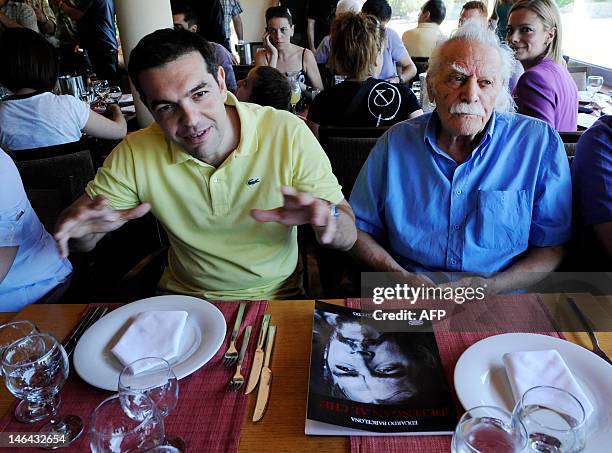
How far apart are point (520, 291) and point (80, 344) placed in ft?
4.61

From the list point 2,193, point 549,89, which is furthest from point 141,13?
point 549,89

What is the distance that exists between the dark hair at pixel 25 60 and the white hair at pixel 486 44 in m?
1.95

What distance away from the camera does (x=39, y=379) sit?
2.97 ft

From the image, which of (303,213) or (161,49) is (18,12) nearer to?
(161,49)

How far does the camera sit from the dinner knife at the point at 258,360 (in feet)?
3.21

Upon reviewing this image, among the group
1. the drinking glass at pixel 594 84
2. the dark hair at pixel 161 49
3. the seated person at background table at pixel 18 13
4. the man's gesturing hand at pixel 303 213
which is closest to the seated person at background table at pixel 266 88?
the dark hair at pixel 161 49

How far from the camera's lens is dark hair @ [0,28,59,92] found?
7.74 feet

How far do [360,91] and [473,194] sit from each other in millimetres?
1322

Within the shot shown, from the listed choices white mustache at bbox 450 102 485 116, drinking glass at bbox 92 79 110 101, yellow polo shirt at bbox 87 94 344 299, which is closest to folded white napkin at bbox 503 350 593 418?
yellow polo shirt at bbox 87 94 344 299

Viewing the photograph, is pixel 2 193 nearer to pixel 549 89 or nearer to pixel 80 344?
pixel 80 344

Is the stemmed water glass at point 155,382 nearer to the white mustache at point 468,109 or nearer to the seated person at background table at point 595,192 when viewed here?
the white mustache at point 468,109

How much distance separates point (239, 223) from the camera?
1.55 m

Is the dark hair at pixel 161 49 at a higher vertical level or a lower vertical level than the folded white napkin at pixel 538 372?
higher

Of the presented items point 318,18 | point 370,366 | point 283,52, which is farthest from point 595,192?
point 318,18
